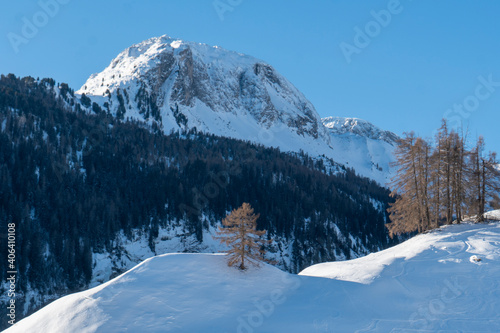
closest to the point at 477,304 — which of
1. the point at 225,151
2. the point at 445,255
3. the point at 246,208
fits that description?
the point at 445,255

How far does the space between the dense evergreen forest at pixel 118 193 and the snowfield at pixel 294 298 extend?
66.5 meters

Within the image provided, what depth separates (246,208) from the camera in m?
28.9

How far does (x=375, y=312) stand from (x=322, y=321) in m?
3.33

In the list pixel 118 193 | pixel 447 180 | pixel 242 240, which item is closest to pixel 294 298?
pixel 242 240

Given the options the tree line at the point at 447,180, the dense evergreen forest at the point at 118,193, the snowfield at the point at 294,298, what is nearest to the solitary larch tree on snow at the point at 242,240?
the snowfield at the point at 294,298

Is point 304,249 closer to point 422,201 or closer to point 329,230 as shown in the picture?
point 329,230

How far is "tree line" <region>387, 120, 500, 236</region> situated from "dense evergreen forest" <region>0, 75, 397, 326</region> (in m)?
70.7

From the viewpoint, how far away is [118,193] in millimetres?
110938

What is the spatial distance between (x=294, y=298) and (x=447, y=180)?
77.3 feet

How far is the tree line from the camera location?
3634 cm

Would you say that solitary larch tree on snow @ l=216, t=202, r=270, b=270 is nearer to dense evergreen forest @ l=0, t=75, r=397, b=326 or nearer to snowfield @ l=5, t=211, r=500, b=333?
snowfield @ l=5, t=211, r=500, b=333

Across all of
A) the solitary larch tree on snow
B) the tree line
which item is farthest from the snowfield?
the tree line

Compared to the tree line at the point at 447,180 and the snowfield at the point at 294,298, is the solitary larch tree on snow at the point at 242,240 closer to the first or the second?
the snowfield at the point at 294,298

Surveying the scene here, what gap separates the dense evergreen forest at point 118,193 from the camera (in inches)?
3310
